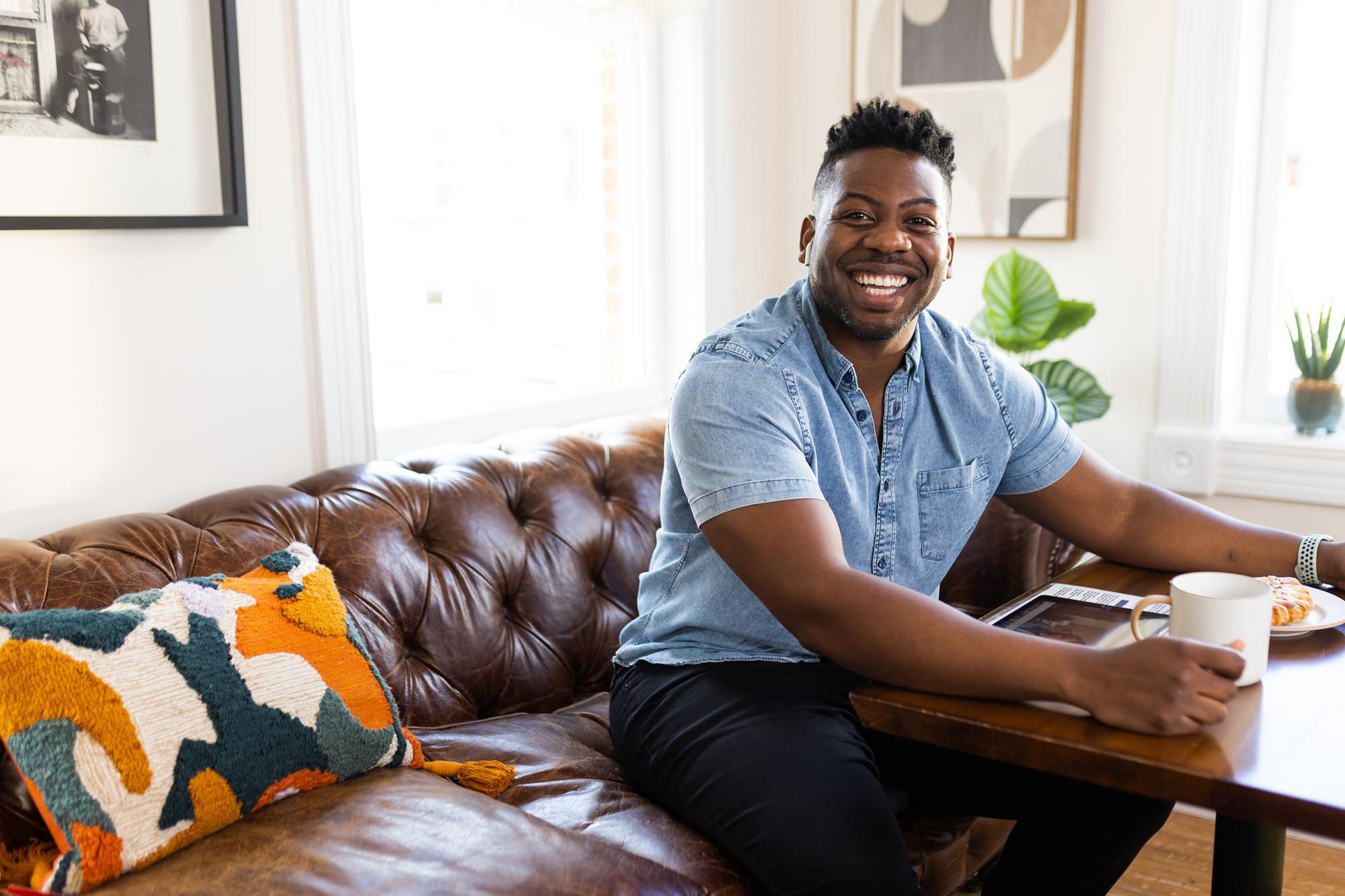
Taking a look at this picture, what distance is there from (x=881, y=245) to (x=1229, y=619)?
2.30 feet

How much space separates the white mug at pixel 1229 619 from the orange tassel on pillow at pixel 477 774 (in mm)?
851

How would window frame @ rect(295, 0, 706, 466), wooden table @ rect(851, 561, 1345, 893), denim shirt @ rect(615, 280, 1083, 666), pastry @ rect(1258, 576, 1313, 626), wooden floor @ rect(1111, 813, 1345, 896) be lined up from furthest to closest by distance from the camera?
1. wooden floor @ rect(1111, 813, 1345, 896)
2. window frame @ rect(295, 0, 706, 466)
3. denim shirt @ rect(615, 280, 1083, 666)
4. pastry @ rect(1258, 576, 1313, 626)
5. wooden table @ rect(851, 561, 1345, 893)

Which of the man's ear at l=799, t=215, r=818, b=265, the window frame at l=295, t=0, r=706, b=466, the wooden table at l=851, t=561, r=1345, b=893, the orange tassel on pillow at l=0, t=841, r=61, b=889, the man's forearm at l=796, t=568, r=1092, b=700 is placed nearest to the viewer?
the wooden table at l=851, t=561, r=1345, b=893

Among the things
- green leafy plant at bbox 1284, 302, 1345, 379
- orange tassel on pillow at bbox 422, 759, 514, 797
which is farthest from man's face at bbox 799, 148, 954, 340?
green leafy plant at bbox 1284, 302, 1345, 379

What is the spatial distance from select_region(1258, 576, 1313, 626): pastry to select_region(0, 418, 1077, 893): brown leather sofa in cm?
55

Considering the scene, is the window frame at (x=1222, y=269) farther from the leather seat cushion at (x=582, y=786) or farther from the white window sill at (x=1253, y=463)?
the leather seat cushion at (x=582, y=786)

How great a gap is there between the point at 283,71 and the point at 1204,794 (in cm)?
178

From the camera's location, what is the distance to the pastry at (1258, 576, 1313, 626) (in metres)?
1.46

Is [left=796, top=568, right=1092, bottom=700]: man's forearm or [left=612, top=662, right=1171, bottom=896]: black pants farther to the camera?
[left=612, top=662, right=1171, bottom=896]: black pants

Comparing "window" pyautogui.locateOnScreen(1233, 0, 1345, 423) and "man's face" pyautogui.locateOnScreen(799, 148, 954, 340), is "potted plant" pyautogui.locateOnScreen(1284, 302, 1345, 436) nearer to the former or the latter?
"window" pyautogui.locateOnScreen(1233, 0, 1345, 423)

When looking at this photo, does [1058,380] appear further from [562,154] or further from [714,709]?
[714,709]

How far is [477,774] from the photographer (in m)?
1.67

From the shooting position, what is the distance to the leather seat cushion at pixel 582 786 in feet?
5.00

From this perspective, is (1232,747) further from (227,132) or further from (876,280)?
(227,132)
